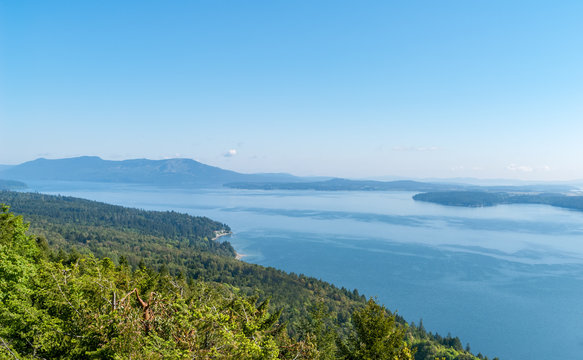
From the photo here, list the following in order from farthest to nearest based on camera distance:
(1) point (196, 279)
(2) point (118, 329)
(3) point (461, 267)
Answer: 1. (3) point (461, 267)
2. (1) point (196, 279)
3. (2) point (118, 329)

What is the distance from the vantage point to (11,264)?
12648 millimetres

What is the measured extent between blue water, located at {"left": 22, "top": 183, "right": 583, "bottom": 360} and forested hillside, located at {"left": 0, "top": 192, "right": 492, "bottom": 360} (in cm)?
955

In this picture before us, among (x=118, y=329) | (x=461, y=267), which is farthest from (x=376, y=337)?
(x=461, y=267)

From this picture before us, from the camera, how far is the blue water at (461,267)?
51688 millimetres

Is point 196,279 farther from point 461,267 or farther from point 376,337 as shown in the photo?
point 461,267

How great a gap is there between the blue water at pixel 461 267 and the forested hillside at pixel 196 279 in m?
9.55

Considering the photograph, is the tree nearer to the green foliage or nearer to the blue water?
the green foliage

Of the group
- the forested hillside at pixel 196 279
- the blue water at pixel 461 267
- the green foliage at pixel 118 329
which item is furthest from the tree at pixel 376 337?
the blue water at pixel 461 267

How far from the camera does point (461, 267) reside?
264ft

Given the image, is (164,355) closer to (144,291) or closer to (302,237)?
(144,291)

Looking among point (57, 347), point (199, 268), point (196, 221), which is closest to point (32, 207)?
point (196, 221)

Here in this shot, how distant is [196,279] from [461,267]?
6059cm

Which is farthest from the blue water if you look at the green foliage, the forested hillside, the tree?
the green foliage

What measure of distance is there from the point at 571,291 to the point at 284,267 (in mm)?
58429
